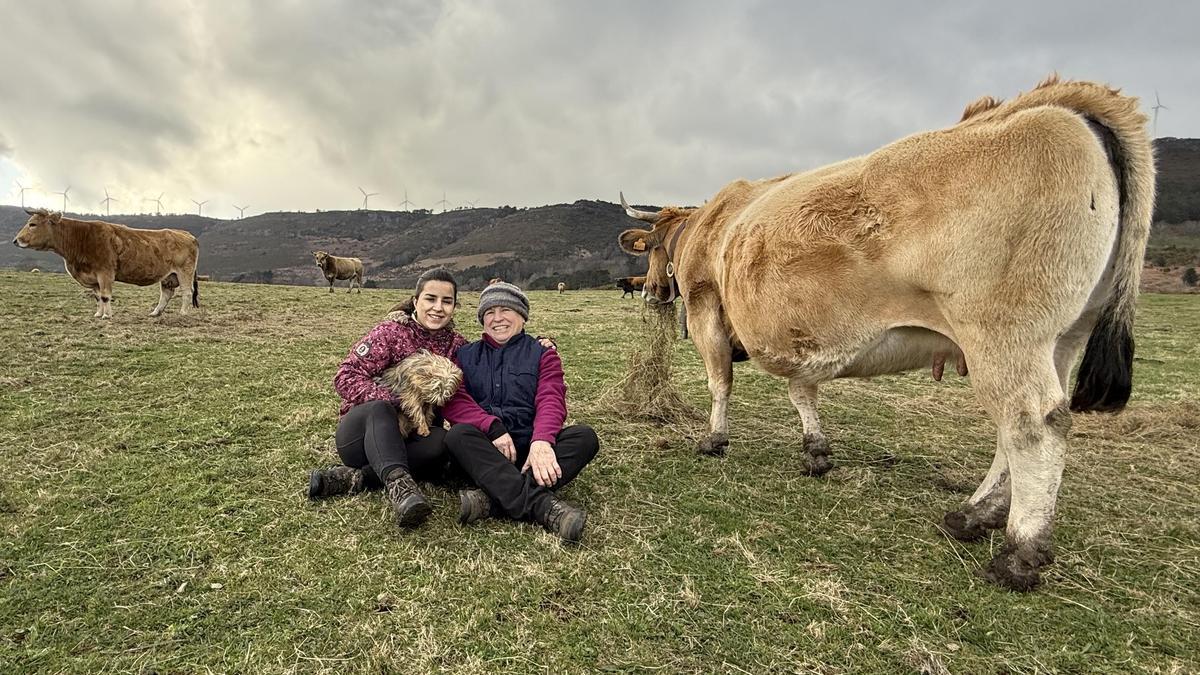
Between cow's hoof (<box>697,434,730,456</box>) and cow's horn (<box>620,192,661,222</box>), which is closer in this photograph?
cow's hoof (<box>697,434,730,456</box>)

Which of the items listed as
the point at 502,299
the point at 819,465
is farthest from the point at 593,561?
the point at 819,465

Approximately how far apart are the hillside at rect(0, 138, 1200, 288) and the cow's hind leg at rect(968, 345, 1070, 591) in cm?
5422

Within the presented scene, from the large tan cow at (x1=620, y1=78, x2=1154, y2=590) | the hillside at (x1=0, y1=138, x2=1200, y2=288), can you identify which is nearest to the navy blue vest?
the large tan cow at (x1=620, y1=78, x2=1154, y2=590)

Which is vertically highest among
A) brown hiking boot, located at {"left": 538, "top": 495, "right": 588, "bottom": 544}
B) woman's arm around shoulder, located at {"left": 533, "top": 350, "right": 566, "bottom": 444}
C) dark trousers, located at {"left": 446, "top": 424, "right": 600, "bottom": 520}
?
woman's arm around shoulder, located at {"left": 533, "top": 350, "right": 566, "bottom": 444}

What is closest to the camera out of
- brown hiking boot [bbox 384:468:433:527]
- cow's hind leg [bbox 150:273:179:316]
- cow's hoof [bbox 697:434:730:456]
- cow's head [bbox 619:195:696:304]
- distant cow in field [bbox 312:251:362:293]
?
brown hiking boot [bbox 384:468:433:527]

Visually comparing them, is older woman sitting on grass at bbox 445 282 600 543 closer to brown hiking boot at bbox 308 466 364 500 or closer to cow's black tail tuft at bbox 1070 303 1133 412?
brown hiking boot at bbox 308 466 364 500

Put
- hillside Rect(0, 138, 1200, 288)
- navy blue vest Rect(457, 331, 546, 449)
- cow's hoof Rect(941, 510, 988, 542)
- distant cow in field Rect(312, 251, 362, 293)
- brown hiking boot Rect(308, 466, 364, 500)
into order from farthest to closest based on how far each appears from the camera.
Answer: hillside Rect(0, 138, 1200, 288) < distant cow in field Rect(312, 251, 362, 293) < navy blue vest Rect(457, 331, 546, 449) < brown hiking boot Rect(308, 466, 364, 500) < cow's hoof Rect(941, 510, 988, 542)

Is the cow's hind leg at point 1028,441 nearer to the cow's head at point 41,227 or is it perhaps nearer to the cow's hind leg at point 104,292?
the cow's hind leg at point 104,292

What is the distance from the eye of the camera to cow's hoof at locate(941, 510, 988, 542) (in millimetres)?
3619

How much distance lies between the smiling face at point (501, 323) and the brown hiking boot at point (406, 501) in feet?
3.89

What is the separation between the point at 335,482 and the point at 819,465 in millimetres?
3938

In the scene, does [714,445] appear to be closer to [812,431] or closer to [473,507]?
[812,431]

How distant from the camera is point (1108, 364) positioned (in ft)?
10.5

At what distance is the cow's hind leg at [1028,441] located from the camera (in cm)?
288
